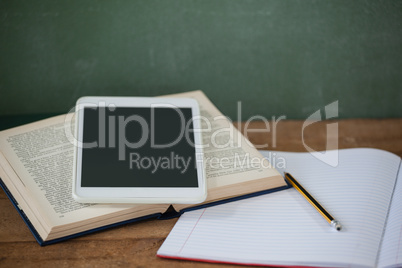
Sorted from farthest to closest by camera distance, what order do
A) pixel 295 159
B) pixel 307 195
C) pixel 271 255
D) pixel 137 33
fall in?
pixel 137 33, pixel 295 159, pixel 307 195, pixel 271 255

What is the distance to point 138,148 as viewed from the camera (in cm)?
76

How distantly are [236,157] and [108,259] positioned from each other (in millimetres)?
278

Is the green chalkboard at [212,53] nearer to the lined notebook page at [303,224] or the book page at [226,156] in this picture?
the book page at [226,156]

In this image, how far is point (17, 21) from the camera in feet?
3.02

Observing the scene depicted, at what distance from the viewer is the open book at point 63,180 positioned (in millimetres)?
663

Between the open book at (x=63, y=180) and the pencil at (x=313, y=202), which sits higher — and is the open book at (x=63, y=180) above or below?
above

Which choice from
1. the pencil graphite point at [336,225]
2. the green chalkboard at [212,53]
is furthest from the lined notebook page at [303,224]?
the green chalkboard at [212,53]

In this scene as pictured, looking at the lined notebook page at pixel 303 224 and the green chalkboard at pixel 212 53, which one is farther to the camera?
the green chalkboard at pixel 212 53

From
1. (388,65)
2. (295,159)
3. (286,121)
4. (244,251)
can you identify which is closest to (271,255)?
(244,251)

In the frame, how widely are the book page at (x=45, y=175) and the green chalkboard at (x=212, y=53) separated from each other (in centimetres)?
19

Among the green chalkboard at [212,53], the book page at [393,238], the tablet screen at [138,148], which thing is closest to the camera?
the book page at [393,238]

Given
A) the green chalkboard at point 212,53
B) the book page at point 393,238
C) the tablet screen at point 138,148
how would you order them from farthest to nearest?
the green chalkboard at point 212,53
the tablet screen at point 138,148
the book page at point 393,238

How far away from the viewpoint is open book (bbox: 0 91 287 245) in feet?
2.18

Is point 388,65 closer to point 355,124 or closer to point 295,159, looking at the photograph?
point 355,124
